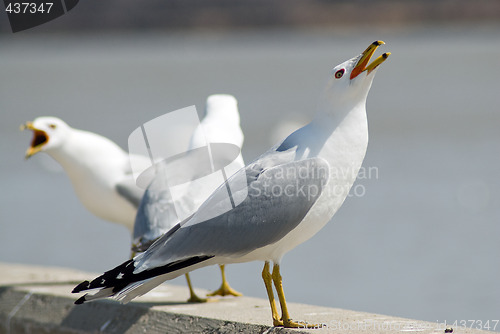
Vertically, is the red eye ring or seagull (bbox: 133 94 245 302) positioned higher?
the red eye ring

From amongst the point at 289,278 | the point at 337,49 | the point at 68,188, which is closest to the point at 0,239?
the point at 68,188

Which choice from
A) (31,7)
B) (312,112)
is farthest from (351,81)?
(312,112)

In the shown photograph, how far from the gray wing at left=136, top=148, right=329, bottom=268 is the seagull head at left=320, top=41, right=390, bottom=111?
244 mm

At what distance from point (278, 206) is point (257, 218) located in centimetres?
9

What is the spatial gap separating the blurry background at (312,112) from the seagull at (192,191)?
3555 mm

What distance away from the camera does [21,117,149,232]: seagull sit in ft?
16.8

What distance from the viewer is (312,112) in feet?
82.0

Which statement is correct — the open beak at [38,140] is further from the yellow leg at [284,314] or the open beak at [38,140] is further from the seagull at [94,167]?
the yellow leg at [284,314]

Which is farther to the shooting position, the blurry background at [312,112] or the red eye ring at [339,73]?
the blurry background at [312,112]

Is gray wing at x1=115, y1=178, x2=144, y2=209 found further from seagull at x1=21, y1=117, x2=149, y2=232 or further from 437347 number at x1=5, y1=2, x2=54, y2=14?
437347 number at x1=5, y1=2, x2=54, y2=14

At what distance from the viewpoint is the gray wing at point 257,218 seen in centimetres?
316

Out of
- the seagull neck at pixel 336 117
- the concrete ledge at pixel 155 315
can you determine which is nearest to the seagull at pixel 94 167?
the concrete ledge at pixel 155 315
